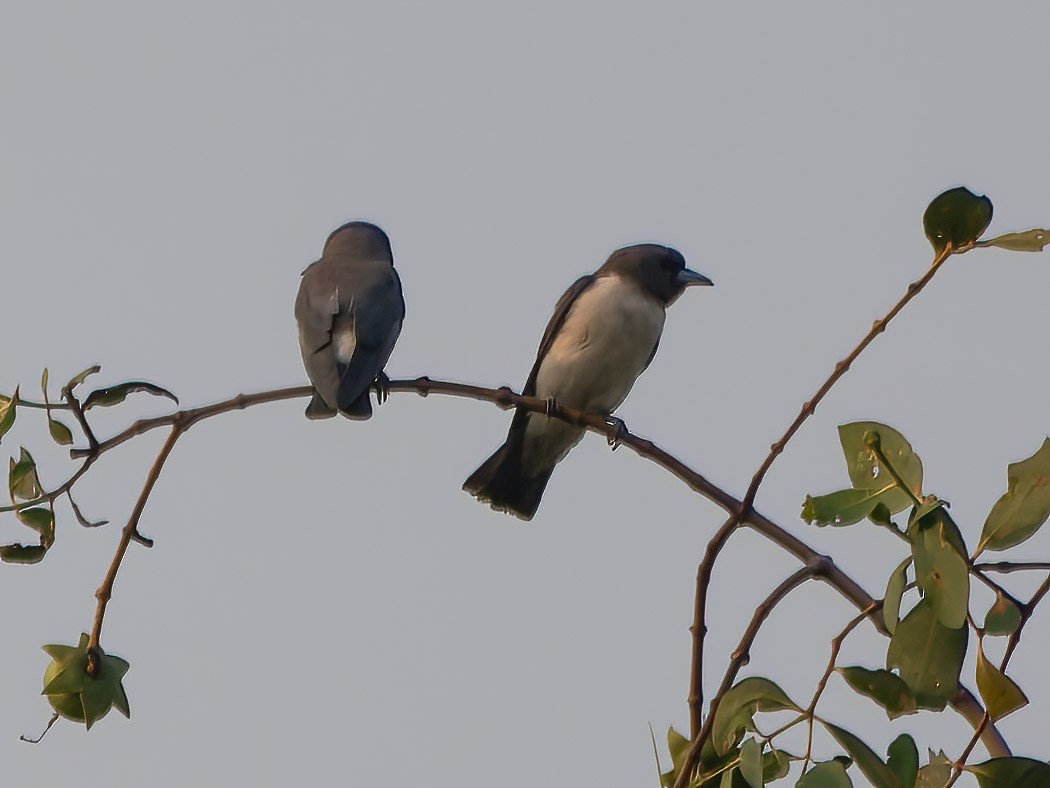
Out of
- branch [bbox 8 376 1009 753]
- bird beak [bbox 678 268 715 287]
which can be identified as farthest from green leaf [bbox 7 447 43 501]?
bird beak [bbox 678 268 715 287]

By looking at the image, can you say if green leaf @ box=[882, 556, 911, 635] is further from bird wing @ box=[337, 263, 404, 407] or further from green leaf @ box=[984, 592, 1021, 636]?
bird wing @ box=[337, 263, 404, 407]

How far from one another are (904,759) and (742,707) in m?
0.25

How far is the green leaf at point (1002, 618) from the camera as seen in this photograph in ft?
6.23

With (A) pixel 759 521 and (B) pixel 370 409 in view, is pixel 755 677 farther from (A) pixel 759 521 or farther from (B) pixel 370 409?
(B) pixel 370 409

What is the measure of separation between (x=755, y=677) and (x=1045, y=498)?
483 millimetres

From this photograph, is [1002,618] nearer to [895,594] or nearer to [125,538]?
[895,594]

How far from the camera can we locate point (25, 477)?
8.05ft

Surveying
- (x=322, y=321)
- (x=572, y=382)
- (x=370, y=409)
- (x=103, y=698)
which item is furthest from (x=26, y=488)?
(x=572, y=382)

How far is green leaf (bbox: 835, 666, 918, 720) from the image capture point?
6.38 feet

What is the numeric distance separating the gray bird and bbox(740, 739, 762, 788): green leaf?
7.86 ft

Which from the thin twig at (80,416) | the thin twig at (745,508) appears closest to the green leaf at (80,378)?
the thin twig at (80,416)

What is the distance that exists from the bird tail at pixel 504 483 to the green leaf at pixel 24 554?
3606 mm

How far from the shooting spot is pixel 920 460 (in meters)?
1.98

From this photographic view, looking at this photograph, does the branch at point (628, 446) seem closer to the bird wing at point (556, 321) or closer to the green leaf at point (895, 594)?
the green leaf at point (895, 594)
